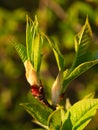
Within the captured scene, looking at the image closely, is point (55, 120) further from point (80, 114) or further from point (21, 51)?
point (21, 51)

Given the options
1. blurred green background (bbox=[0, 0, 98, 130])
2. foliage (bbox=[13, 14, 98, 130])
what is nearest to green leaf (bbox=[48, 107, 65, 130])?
foliage (bbox=[13, 14, 98, 130])

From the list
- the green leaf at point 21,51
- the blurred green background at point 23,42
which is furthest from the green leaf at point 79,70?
the blurred green background at point 23,42

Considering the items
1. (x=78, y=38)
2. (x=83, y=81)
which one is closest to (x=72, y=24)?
(x=83, y=81)

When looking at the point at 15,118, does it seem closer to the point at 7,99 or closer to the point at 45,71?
the point at 7,99

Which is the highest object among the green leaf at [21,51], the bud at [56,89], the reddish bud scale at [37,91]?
the green leaf at [21,51]

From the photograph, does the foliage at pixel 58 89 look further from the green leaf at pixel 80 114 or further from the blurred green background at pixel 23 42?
the blurred green background at pixel 23 42

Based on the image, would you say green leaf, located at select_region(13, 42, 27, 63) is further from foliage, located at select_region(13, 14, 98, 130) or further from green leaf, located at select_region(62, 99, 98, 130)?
green leaf, located at select_region(62, 99, 98, 130)

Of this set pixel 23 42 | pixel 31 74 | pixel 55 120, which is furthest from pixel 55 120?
pixel 23 42
